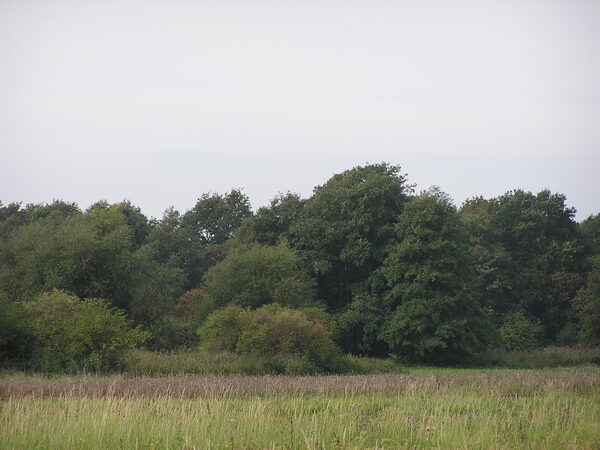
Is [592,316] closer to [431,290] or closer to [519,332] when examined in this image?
[519,332]

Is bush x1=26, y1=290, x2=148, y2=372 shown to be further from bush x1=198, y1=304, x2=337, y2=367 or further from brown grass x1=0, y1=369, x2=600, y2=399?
brown grass x1=0, y1=369, x2=600, y2=399

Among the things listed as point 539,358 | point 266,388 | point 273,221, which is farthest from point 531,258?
point 266,388

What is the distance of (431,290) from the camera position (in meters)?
44.8

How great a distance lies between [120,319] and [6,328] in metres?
4.40

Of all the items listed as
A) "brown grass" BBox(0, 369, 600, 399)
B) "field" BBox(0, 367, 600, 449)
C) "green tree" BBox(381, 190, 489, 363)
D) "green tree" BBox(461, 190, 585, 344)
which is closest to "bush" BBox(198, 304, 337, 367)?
"green tree" BBox(381, 190, 489, 363)

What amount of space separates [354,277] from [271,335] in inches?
750

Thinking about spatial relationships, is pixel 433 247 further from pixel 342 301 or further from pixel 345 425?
pixel 345 425

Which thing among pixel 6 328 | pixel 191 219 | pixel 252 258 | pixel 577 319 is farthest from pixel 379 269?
pixel 191 219

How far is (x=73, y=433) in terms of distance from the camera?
9688mm

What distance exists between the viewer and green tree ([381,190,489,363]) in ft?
144

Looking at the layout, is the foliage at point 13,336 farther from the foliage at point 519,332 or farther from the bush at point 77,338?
the foliage at point 519,332

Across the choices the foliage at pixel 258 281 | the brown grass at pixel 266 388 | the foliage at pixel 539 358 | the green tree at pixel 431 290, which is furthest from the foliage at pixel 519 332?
the brown grass at pixel 266 388

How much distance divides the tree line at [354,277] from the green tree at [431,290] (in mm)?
112

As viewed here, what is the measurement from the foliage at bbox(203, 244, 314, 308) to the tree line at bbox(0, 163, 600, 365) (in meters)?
0.10
